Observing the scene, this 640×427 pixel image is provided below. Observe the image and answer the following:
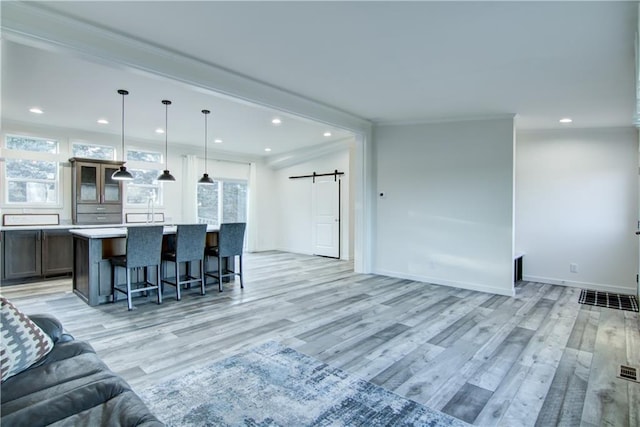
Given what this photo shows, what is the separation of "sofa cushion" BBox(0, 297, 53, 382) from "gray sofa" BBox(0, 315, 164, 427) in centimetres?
3

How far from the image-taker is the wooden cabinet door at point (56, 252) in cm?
541

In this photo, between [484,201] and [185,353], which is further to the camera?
[484,201]

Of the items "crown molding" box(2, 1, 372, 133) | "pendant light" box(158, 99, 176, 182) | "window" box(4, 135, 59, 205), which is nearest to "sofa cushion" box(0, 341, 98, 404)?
"crown molding" box(2, 1, 372, 133)

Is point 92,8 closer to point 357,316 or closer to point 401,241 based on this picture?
point 357,316

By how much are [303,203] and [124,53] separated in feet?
20.1

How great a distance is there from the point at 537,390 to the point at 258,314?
105 inches

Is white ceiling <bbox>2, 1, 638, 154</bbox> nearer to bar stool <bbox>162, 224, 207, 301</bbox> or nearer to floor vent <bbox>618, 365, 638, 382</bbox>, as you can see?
bar stool <bbox>162, 224, 207, 301</bbox>

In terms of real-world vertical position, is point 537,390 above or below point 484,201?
below

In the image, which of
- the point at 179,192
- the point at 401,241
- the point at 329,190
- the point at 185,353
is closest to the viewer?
the point at 185,353

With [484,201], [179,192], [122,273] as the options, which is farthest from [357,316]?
[179,192]

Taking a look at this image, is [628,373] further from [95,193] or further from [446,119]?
[95,193]

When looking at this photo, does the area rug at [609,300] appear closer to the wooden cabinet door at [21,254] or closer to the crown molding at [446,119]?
the crown molding at [446,119]

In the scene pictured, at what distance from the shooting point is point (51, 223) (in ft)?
19.5

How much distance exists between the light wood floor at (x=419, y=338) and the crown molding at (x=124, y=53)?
2470 mm
